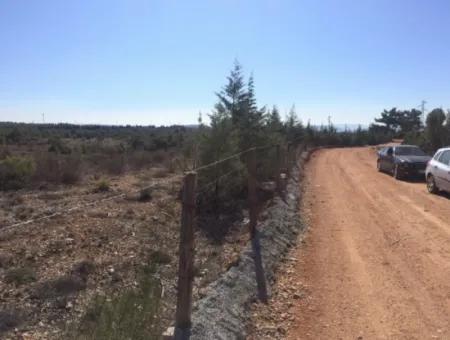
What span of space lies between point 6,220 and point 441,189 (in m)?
13.6

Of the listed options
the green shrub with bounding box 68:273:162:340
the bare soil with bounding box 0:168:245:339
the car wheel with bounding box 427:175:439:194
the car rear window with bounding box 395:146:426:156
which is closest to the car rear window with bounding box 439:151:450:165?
the car wheel with bounding box 427:175:439:194

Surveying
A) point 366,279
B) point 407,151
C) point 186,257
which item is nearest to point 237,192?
point 366,279

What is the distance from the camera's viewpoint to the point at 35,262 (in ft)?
28.5

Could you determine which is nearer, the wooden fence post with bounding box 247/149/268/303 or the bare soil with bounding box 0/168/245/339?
the bare soil with bounding box 0/168/245/339

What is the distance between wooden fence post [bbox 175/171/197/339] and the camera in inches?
175

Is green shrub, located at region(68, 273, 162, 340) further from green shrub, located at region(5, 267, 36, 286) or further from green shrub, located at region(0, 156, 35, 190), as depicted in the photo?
green shrub, located at region(0, 156, 35, 190)

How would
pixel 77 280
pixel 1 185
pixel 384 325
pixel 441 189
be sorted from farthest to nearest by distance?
pixel 1 185, pixel 441 189, pixel 77 280, pixel 384 325

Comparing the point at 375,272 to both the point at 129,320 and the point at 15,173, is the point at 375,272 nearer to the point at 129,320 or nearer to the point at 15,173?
the point at 129,320

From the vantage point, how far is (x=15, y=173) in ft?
66.9

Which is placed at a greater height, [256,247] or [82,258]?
[256,247]

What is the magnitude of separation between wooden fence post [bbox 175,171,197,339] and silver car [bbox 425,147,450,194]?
42.0 ft

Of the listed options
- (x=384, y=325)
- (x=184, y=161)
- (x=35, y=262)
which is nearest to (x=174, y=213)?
(x=184, y=161)

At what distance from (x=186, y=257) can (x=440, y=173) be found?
44.1 feet

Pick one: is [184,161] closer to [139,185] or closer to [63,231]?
[139,185]
